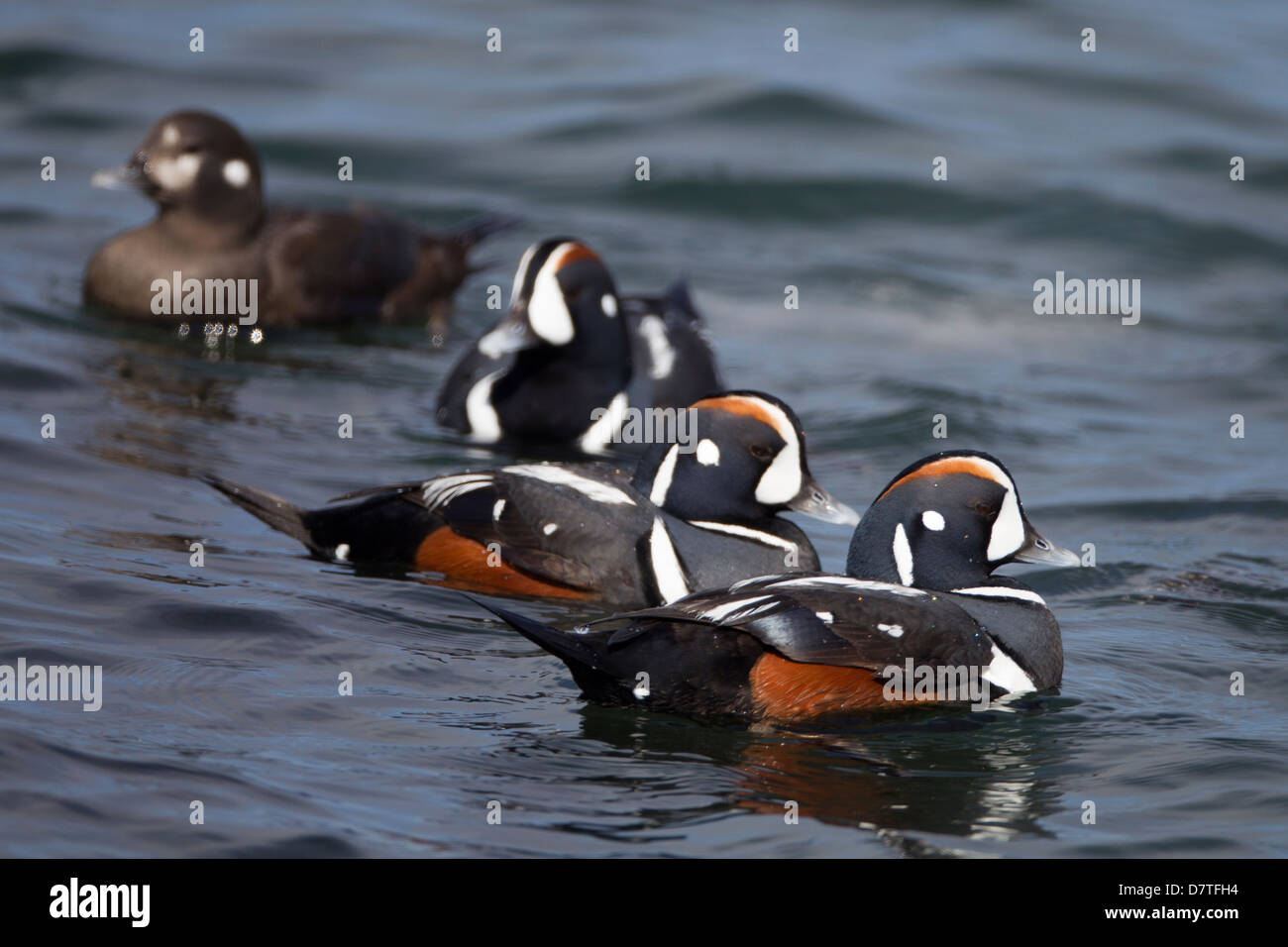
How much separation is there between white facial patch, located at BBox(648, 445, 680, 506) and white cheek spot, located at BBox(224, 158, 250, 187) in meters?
5.37

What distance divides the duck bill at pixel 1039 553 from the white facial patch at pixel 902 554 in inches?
18.2

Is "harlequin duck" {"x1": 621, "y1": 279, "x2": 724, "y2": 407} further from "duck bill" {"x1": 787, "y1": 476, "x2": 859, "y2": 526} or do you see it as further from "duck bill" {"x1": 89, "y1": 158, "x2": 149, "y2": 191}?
"duck bill" {"x1": 89, "y1": 158, "x2": 149, "y2": 191}

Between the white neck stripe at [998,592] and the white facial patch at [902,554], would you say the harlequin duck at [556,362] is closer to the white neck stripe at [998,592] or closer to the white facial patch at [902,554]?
the white facial patch at [902,554]

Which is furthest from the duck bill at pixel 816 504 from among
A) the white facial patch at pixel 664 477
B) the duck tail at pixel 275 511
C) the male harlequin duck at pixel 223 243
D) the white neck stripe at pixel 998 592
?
the male harlequin duck at pixel 223 243

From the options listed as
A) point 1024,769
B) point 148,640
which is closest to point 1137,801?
point 1024,769

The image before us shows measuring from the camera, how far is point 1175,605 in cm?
796

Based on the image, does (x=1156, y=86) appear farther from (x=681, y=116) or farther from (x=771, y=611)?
(x=771, y=611)

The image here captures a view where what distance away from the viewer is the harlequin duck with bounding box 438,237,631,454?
Answer: 9.55m

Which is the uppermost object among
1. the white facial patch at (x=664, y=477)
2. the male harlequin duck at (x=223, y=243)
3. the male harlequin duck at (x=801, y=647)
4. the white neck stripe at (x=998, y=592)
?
the male harlequin duck at (x=223, y=243)

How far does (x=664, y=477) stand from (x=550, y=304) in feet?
7.75

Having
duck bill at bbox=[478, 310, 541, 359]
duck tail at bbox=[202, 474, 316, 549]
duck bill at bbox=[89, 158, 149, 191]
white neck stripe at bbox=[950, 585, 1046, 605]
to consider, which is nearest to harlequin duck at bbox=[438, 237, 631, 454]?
duck bill at bbox=[478, 310, 541, 359]

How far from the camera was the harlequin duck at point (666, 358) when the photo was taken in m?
9.89

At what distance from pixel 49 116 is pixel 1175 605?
12.3m

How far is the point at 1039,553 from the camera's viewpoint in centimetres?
684
